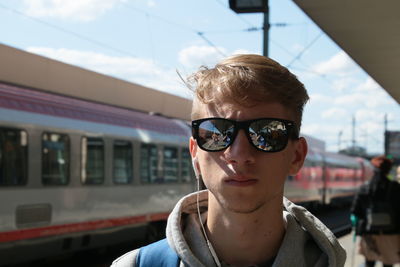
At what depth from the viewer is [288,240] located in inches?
62.7

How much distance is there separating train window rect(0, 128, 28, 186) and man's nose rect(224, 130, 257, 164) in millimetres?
7366

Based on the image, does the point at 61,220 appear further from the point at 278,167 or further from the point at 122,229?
the point at 278,167

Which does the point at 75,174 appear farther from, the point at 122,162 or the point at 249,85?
the point at 249,85

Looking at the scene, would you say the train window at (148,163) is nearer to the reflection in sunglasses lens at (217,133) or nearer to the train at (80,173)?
the train at (80,173)

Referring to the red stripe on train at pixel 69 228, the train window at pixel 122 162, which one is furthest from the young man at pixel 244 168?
the train window at pixel 122 162

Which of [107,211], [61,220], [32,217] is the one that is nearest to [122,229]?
[107,211]

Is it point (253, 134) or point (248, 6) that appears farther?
point (248, 6)

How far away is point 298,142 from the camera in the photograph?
1671mm

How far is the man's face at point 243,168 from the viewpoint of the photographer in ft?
4.91

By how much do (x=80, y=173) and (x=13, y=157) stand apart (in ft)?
5.28

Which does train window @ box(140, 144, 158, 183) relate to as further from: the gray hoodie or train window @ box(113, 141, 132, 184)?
the gray hoodie

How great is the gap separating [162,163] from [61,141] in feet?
12.2

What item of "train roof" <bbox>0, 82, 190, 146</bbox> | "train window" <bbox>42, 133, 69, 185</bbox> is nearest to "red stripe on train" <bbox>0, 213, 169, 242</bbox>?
"train window" <bbox>42, 133, 69, 185</bbox>

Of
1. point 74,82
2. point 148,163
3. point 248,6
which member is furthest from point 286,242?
point 74,82
